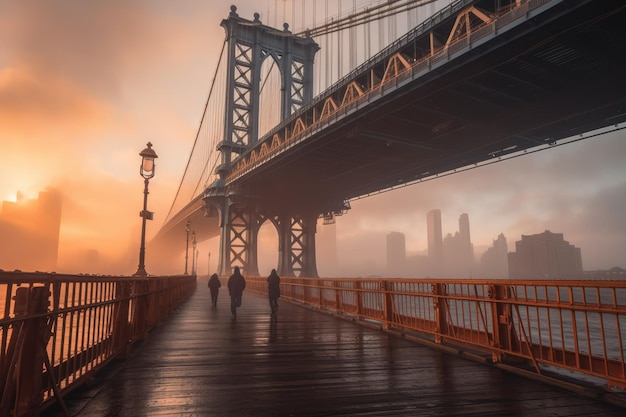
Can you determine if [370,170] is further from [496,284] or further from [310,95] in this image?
[496,284]

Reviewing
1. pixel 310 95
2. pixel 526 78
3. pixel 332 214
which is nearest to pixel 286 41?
pixel 310 95

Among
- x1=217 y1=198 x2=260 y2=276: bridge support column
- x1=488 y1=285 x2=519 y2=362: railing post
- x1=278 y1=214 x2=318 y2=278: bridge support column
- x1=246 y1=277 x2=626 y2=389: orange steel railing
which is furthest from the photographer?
x1=278 y1=214 x2=318 y2=278: bridge support column

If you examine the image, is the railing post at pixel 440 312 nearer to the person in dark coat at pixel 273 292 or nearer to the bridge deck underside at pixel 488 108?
the person in dark coat at pixel 273 292

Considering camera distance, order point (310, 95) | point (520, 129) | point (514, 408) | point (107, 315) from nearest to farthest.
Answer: point (514, 408)
point (107, 315)
point (520, 129)
point (310, 95)

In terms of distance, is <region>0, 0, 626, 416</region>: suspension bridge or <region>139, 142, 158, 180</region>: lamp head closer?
<region>0, 0, 626, 416</region>: suspension bridge

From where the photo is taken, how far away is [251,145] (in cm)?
5119

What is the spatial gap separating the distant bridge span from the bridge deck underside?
9 centimetres

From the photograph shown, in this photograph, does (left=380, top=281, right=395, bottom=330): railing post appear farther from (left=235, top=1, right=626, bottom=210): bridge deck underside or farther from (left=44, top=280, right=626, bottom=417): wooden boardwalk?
(left=235, top=1, right=626, bottom=210): bridge deck underside

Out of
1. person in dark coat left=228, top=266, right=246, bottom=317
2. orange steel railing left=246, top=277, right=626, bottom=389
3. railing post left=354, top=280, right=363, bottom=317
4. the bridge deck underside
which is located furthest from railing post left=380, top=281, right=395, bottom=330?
the bridge deck underside

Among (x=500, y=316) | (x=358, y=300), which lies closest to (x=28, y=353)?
(x=500, y=316)

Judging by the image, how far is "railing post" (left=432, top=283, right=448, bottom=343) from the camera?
830 centimetres

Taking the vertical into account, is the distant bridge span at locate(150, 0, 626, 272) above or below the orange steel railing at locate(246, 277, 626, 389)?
above

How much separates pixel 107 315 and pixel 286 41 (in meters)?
64.0

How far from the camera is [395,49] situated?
82.9 feet
